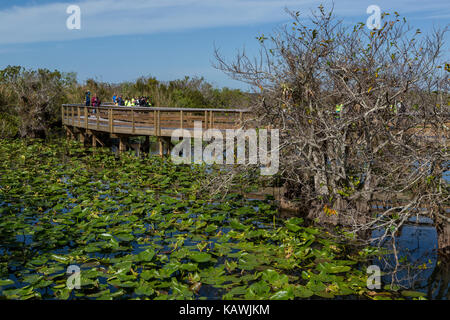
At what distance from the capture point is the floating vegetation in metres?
5.67

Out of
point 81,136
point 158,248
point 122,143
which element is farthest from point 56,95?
point 158,248

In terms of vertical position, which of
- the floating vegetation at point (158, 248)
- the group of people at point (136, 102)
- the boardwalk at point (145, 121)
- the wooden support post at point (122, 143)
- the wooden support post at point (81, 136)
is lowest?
the floating vegetation at point (158, 248)

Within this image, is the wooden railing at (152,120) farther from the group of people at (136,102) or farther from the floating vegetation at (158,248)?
the floating vegetation at (158,248)

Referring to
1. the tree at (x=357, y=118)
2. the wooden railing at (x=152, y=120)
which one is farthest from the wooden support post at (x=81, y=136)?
the tree at (x=357, y=118)

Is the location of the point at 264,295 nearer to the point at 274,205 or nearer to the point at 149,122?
the point at 274,205

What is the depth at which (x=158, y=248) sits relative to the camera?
7.09m

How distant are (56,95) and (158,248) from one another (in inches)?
851

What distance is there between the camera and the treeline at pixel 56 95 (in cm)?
2280

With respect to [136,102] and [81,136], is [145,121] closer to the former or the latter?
[136,102]

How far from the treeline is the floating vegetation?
5257 mm

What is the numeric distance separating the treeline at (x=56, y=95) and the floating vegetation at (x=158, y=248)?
5.26 metres

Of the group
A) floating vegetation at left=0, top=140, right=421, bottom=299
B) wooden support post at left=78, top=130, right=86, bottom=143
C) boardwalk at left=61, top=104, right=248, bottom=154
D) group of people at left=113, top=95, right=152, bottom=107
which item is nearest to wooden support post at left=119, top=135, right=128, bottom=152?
boardwalk at left=61, top=104, right=248, bottom=154

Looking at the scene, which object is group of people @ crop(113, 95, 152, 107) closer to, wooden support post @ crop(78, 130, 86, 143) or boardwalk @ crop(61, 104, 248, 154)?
boardwalk @ crop(61, 104, 248, 154)
